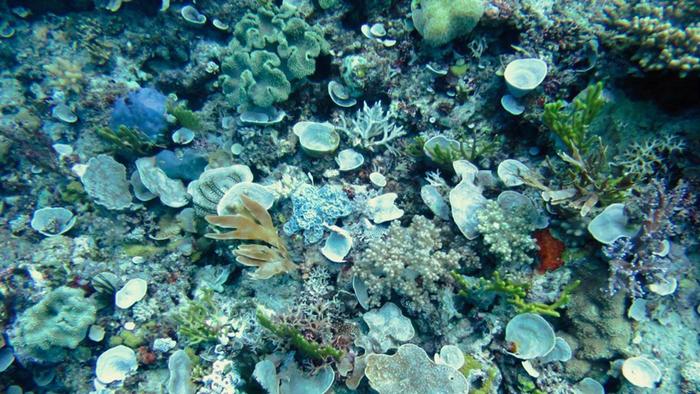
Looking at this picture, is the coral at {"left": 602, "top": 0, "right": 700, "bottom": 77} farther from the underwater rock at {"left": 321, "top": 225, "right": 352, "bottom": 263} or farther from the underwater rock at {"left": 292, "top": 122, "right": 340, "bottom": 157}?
the underwater rock at {"left": 321, "top": 225, "right": 352, "bottom": 263}

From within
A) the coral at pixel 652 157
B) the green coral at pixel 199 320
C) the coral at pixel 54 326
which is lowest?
the coral at pixel 54 326

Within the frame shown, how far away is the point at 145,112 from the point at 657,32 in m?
6.01

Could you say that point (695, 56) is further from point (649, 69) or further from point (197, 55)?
point (197, 55)

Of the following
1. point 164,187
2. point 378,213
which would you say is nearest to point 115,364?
point 164,187

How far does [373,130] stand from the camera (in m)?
4.35

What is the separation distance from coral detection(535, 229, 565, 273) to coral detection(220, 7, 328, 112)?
327 centimetres

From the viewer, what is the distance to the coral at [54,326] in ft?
13.6

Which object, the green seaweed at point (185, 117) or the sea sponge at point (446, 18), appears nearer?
the sea sponge at point (446, 18)

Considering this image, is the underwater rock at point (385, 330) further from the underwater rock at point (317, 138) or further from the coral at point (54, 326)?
the coral at point (54, 326)

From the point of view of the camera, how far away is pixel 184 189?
4.97 metres

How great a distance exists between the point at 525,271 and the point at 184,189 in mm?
4306

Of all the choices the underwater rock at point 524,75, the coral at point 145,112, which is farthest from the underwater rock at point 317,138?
the coral at point 145,112

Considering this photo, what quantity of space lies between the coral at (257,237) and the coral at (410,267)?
2.67 ft

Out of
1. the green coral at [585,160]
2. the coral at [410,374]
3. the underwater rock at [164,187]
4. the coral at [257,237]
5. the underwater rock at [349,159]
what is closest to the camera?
the coral at [410,374]
